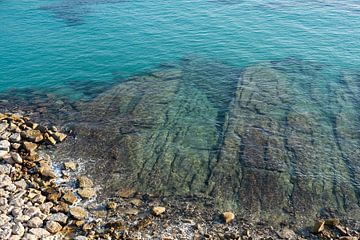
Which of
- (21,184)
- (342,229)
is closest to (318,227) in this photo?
(342,229)

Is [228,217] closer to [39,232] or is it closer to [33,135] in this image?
[39,232]

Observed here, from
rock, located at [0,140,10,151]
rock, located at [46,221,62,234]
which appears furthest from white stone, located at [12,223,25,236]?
rock, located at [0,140,10,151]

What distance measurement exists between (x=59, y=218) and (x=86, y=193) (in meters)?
2.81

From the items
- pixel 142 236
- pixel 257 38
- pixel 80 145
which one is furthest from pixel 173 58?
pixel 142 236

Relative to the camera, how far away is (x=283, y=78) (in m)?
39.5

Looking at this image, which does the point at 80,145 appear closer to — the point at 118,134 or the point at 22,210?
the point at 118,134

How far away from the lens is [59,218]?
21.8m

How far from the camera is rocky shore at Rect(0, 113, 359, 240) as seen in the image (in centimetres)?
2106

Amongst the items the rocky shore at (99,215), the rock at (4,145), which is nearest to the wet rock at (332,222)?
the rocky shore at (99,215)

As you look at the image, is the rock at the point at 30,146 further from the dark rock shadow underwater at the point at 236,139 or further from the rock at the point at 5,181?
the rock at the point at 5,181

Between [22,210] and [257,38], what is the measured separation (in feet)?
126

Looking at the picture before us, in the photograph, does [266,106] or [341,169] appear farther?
[266,106]

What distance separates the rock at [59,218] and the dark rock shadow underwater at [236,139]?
4.08m

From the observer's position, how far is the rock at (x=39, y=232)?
20.3 m
